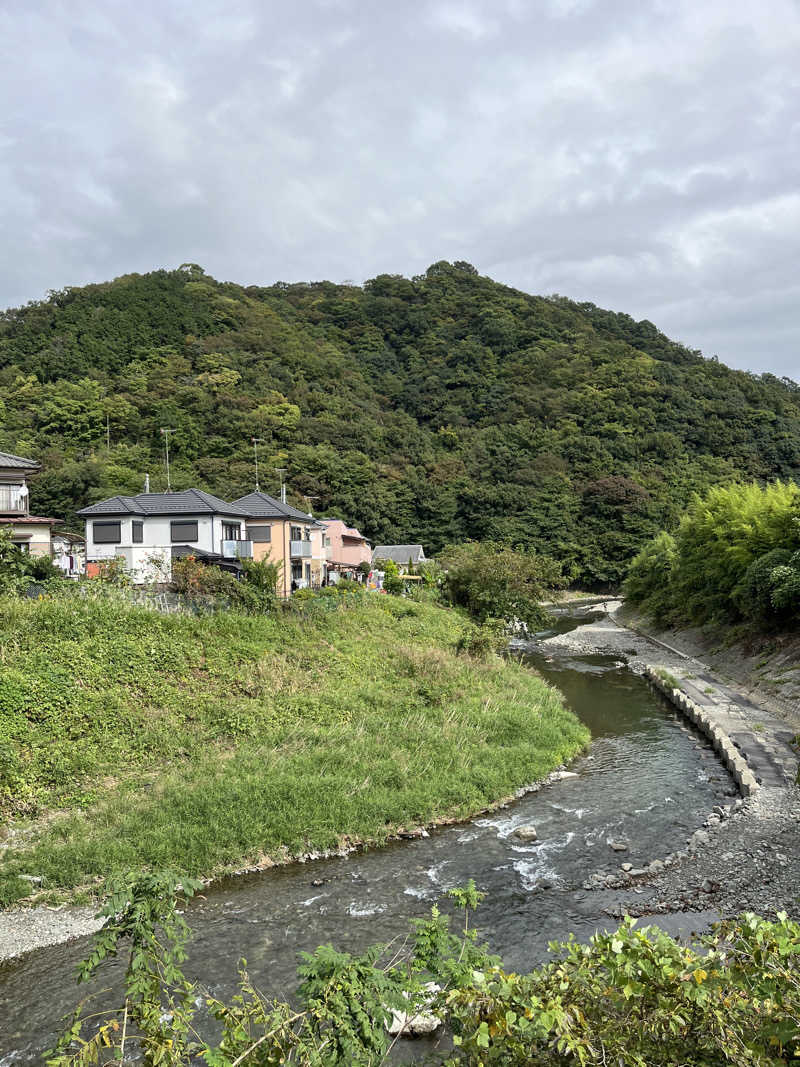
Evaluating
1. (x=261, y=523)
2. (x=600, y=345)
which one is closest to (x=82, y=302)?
(x=261, y=523)

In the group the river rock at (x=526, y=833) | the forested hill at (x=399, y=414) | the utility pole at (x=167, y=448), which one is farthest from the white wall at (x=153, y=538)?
the forested hill at (x=399, y=414)

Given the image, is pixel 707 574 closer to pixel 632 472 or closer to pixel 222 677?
pixel 222 677

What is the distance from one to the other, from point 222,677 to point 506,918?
30.6 feet

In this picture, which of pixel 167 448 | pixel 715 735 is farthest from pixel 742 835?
pixel 167 448

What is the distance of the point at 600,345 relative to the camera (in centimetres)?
9844

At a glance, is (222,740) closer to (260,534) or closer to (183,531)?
(183,531)

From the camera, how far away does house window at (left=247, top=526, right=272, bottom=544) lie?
36.7 meters

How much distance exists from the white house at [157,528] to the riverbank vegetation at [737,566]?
22222mm

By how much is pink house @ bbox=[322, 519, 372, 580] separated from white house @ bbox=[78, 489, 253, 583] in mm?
15467

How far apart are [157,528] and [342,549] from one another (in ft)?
75.7

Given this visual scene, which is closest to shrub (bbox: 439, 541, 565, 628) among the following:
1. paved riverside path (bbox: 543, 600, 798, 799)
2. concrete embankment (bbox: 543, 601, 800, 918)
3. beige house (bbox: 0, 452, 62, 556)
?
paved riverside path (bbox: 543, 600, 798, 799)

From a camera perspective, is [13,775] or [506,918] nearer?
[506,918]

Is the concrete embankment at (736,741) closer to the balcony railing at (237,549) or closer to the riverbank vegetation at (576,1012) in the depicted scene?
the riverbank vegetation at (576,1012)

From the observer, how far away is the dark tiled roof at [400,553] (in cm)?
6469
